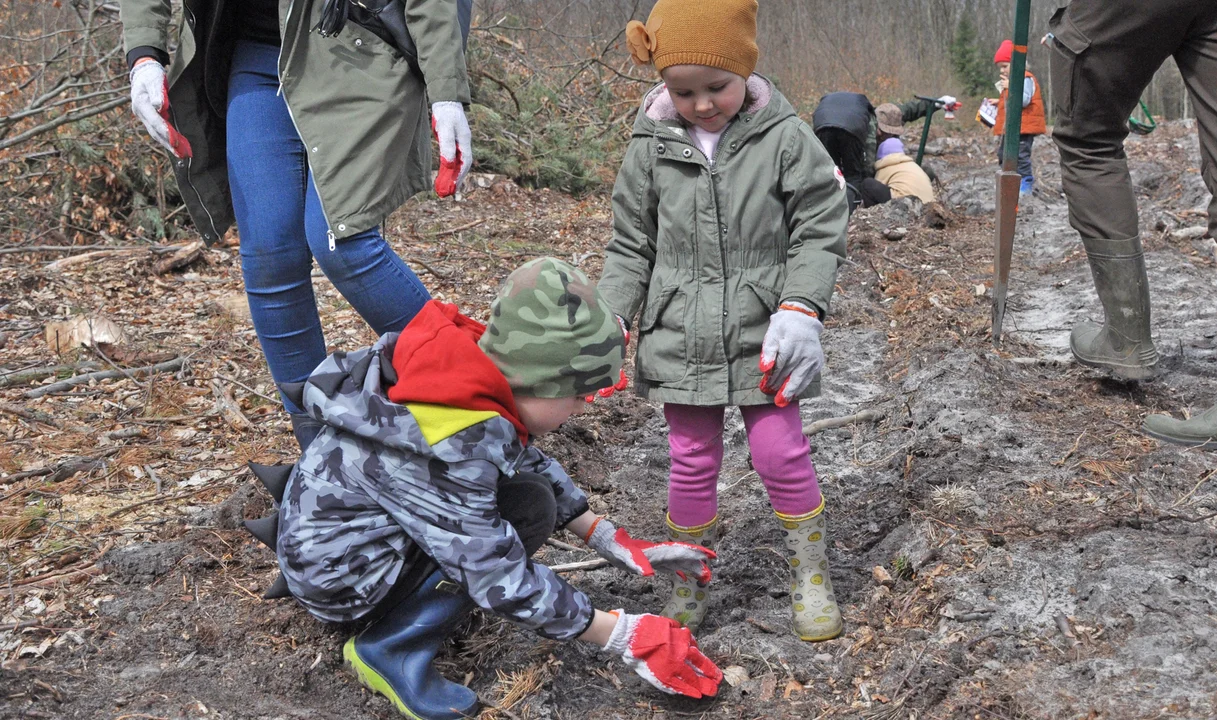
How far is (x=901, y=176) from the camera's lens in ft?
27.1

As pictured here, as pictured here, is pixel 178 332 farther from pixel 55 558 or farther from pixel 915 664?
pixel 915 664

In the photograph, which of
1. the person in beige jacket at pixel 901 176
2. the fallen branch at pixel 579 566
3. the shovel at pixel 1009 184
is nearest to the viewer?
the fallen branch at pixel 579 566

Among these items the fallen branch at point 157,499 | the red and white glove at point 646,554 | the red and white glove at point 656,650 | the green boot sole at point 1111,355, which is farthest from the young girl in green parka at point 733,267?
the green boot sole at point 1111,355

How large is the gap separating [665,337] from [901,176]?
6.58 metres

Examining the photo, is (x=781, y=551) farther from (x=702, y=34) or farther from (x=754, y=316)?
(x=702, y=34)

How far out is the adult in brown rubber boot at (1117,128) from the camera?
2902mm

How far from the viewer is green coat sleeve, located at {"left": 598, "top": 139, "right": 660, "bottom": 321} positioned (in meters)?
2.35

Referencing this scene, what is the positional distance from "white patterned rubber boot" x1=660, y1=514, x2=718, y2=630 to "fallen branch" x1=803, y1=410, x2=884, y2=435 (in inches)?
48.3

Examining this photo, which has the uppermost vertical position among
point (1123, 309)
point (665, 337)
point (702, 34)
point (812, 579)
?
point (702, 34)

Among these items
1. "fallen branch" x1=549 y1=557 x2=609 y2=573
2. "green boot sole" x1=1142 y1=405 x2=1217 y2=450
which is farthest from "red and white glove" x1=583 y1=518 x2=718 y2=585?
"green boot sole" x1=1142 y1=405 x2=1217 y2=450

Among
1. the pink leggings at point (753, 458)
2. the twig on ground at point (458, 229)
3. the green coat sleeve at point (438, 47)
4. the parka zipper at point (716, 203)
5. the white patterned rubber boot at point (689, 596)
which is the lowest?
the twig on ground at point (458, 229)

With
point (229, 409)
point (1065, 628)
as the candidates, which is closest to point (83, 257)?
point (229, 409)

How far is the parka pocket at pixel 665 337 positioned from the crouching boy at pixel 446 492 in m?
0.40

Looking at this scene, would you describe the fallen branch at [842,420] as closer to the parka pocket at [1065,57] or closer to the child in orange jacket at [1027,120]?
the parka pocket at [1065,57]
